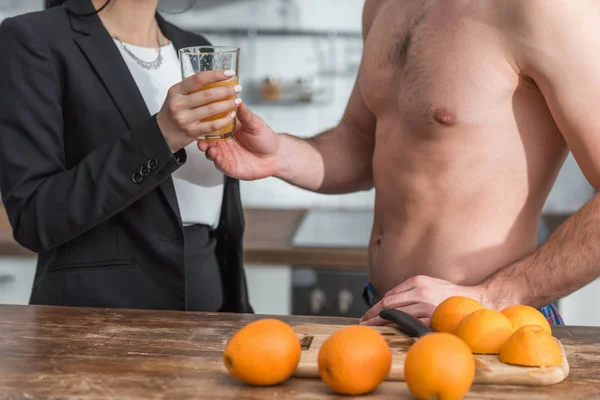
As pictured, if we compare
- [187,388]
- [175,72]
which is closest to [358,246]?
[175,72]


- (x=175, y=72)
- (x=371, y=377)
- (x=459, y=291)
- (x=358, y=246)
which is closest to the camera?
(x=371, y=377)

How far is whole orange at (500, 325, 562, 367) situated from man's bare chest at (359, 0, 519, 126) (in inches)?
21.5

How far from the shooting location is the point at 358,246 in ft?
9.00

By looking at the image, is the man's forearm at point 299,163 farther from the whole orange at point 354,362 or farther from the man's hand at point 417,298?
the whole orange at point 354,362

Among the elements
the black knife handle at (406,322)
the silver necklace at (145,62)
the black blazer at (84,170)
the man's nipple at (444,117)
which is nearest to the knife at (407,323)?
the black knife handle at (406,322)

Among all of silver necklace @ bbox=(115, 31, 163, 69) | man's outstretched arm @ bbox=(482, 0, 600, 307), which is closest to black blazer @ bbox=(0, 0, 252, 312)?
silver necklace @ bbox=(115, 31, 163, 69)

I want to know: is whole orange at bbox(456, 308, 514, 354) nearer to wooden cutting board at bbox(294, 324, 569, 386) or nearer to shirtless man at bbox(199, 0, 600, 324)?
wooden cutting board at bbox(294, 324, 569, 386)

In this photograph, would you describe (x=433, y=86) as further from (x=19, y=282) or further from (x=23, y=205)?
(x=19, y=282)

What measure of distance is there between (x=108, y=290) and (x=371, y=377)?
940 mm

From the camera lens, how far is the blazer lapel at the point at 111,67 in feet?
5.61

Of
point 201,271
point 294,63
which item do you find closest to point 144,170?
point 201,271

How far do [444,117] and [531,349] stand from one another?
0.59m

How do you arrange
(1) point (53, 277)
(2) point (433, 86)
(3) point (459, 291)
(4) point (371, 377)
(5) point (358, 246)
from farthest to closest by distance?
(5) point (358, 246)
(1) point (53, 277)
(2) point (433, 86)
(3) point (459, 291)
(4) point (371, 377)

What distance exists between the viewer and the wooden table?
0.99 meters
